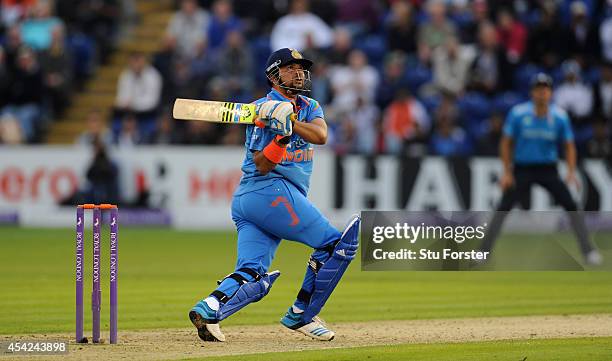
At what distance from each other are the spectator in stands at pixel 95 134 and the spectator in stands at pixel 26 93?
98 centimetres

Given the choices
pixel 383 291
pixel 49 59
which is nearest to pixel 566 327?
pixel 383 291

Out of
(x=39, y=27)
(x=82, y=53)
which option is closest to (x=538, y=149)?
(x=82, y=53)

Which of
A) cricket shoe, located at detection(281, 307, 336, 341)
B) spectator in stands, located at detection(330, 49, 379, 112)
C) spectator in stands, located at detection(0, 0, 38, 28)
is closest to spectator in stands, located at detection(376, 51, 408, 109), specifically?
spectator in stands, located at detection(330, 49, 379, 112)

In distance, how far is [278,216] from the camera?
9305 mm

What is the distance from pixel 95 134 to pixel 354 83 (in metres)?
4.62

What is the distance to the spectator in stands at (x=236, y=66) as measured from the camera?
23.1m

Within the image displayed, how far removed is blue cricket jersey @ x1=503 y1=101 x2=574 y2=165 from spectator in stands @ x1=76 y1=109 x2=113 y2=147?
8.82 m

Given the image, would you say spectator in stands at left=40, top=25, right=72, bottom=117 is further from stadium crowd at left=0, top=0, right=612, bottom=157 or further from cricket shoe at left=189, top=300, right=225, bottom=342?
cricket shoe at left=189, top=300, right=225, bottom=342

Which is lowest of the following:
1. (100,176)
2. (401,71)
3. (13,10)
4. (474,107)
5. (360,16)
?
(100,176)

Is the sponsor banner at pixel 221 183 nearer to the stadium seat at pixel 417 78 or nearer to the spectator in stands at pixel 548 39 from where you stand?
the stadium seat at pixel 417 78

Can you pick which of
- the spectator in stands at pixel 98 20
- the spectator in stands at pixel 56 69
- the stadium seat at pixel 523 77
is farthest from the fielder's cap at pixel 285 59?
the spectator in stands at pixel 98 20

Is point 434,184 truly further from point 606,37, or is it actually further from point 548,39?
point 606,37

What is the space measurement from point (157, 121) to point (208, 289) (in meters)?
10.0

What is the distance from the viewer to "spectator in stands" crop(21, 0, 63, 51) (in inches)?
1003
